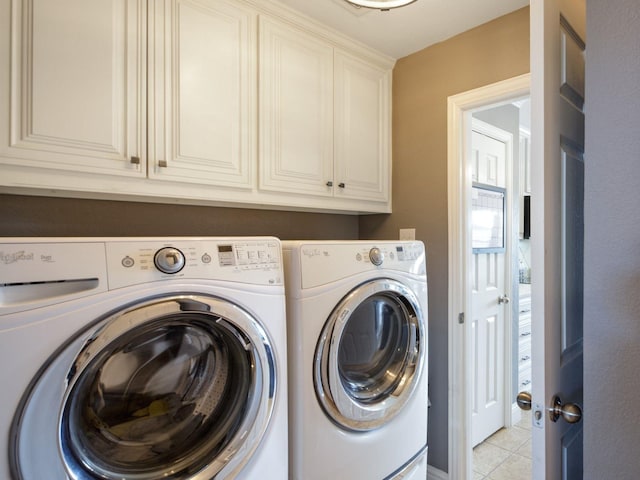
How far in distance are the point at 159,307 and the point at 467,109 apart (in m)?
1.73

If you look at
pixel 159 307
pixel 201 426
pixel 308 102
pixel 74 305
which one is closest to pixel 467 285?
pixel 308 102

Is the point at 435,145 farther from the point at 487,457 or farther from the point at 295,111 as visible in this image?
the point at 487,457

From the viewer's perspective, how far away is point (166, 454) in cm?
100

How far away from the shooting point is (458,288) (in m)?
1.89

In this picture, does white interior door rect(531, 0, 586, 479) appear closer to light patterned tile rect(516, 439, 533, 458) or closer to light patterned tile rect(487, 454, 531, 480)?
light patterned tile rect(487, 454, 531, 480)

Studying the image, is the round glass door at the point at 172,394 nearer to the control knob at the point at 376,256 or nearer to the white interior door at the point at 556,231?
the control knob at the point at 376,256

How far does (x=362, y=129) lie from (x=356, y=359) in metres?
1.23

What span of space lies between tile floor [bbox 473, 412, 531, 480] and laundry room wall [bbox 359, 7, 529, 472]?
0.40m

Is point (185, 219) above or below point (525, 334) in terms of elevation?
above

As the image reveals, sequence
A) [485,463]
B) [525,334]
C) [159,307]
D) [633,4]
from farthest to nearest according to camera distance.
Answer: [525,334]
[485,463]
[159,307]
[633,4]

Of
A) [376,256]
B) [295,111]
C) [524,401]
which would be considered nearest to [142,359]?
[376,256]

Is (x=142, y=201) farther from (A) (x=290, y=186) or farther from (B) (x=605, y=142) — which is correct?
(B) (x=605, y=142)

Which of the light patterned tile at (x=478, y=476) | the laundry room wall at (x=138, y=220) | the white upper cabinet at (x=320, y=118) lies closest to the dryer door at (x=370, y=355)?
the white upper cabinet at (x=320, y=118)

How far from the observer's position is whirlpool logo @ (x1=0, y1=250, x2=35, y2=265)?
72 cm
